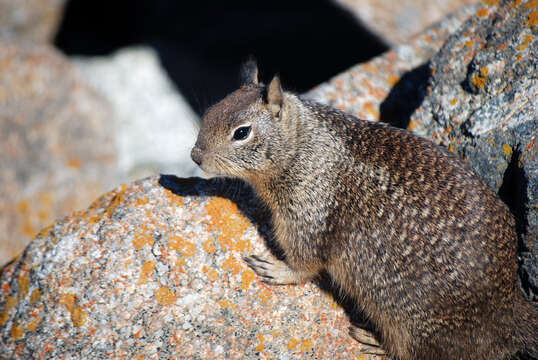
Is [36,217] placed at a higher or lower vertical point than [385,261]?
lower

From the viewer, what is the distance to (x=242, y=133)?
3.81 metres

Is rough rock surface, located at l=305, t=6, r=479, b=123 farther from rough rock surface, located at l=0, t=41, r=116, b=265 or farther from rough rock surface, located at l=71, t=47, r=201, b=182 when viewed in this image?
rough rock surface, located at l=0, t=41, r=116, b=265

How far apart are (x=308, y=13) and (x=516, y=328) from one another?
7.12 meters

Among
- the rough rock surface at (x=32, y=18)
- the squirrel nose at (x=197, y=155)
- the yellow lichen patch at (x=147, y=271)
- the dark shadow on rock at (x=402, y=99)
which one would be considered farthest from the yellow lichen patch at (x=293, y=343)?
the rough rock surface at (x=32, y=18)

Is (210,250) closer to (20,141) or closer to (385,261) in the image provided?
(385,261)

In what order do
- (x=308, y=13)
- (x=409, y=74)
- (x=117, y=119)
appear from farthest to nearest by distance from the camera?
1. (x=308, y=13)
2. (x=117, y=119)
3. (x=409, y=74)

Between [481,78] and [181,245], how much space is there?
307 cm

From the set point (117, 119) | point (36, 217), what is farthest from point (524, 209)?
point (117, 119)

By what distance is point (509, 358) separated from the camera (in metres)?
3.48

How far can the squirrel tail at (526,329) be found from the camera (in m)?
3.40

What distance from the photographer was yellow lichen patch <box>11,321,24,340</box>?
3.65 metres

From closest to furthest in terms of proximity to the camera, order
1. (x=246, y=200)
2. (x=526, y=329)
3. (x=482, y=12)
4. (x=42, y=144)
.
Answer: (x=526, y=329) → (x=246, y=200) → (x=482, y=12) → (x=42, y=144)

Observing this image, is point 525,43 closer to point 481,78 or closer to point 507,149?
point 481,78

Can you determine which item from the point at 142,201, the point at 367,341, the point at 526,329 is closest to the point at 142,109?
the point at 142,201
